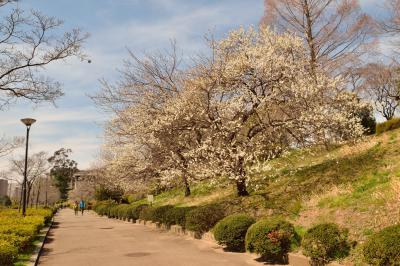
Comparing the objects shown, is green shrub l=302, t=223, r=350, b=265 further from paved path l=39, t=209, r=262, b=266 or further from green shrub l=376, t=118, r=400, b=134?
green shrub l=376, t=118, r=400, b=134

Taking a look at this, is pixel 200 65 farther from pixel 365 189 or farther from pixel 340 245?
pixel 340 245

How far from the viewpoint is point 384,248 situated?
7.20m

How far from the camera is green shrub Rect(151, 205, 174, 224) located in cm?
2088

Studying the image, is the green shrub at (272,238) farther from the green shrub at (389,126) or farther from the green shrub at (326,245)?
the green shrub at (389,126)

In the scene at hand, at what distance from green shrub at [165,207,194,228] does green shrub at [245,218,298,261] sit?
7339 mm

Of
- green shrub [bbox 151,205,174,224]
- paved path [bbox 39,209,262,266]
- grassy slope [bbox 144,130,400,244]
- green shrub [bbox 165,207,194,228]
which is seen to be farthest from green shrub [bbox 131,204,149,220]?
paved path [bbox 39,209,262,266]

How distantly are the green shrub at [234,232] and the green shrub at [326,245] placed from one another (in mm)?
3269

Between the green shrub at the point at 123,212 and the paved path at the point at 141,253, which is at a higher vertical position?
the green shrub at the point at 123,212

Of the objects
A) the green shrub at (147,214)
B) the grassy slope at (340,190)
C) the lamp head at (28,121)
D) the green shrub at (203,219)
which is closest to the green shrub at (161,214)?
the green shrub at (147,214)

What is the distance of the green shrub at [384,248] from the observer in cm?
707

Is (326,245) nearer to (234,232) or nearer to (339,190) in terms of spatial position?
(234,232)

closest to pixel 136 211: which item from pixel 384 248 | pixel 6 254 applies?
pixel 6 254

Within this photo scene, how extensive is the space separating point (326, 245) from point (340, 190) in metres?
5.17

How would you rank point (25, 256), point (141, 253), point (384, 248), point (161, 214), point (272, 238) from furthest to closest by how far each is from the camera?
point (161, 214)
point (141, 253)
point (25, 256)
point (272, 238)
point (384, 248)
